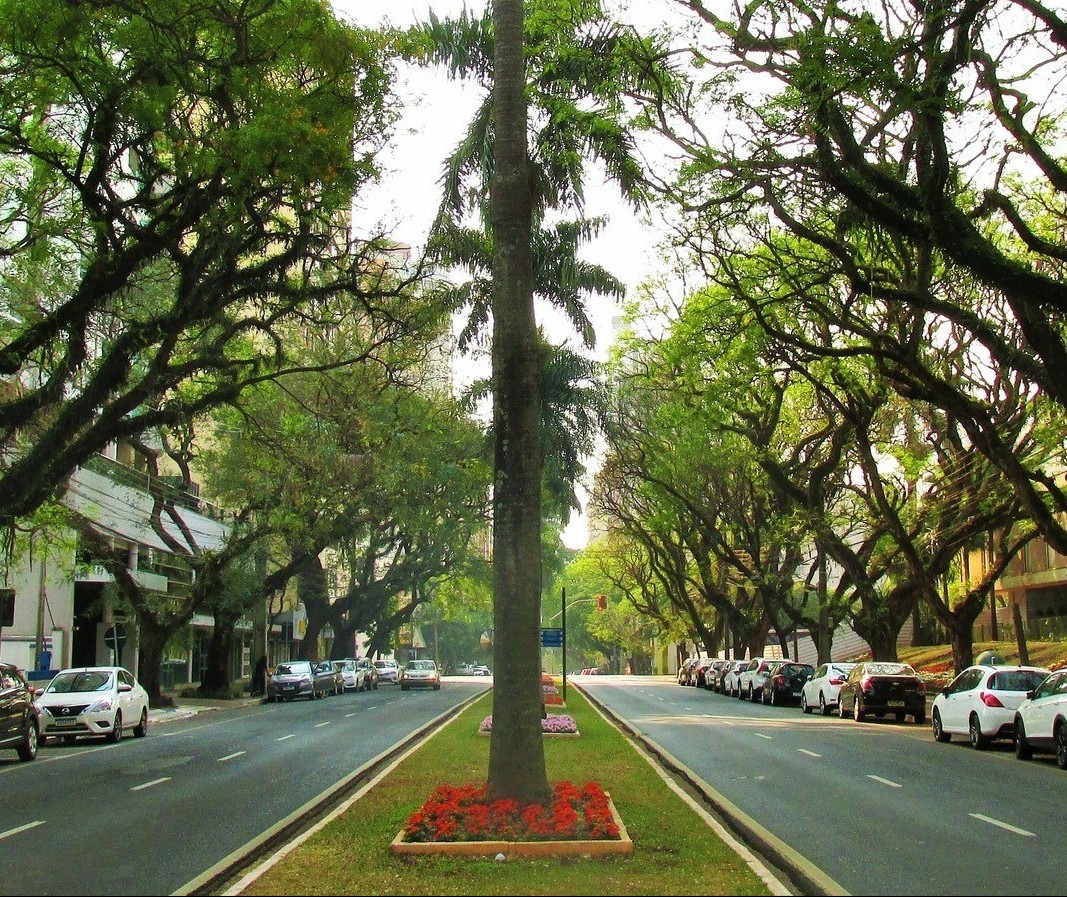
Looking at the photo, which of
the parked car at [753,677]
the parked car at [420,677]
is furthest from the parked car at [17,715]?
the parked car at [420,677]

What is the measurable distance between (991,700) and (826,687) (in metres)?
12.5

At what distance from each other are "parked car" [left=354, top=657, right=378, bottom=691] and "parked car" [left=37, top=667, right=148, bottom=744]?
3081 cm

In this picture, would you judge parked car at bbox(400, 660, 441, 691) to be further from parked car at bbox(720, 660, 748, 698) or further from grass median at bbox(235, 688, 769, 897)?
grass median at bbox(235, 688, 769, 897)

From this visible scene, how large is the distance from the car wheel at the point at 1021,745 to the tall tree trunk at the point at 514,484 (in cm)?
1159

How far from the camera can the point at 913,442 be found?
3669 centimetres

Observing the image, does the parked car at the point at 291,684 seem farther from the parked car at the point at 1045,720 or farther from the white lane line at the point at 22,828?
the white lane line at the point at 22,828

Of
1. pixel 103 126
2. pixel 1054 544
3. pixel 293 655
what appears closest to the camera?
pixel 103 126

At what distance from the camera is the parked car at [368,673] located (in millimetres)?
58594

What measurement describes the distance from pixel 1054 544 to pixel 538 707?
15.1 metres

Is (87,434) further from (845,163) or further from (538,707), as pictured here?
(845,163)

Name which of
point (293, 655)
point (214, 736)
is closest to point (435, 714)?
point (214, 736)

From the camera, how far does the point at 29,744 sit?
2062 centimetres

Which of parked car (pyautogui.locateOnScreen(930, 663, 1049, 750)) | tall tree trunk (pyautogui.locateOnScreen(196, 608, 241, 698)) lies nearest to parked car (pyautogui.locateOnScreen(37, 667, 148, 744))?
parked car (pyautogui.locateOnScreen(930, 663, 1049, 750))

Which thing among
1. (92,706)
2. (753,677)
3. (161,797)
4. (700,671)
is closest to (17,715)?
(92,706)
